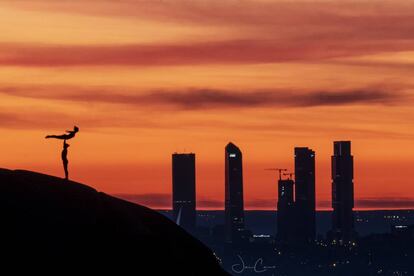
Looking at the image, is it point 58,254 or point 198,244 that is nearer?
point 58,254

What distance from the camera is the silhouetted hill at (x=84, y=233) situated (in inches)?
2037

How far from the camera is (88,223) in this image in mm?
53438

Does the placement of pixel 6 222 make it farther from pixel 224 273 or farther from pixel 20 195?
pixel 224 273

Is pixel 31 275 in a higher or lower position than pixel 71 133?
lower

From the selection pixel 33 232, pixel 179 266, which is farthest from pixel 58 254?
pixel 179 266

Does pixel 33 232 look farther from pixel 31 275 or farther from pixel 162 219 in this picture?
pixel 162 219

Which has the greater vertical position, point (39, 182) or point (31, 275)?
point (39, 182)

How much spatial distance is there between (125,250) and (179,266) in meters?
2.09

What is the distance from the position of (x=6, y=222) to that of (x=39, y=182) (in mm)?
3047

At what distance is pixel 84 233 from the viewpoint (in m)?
52.9

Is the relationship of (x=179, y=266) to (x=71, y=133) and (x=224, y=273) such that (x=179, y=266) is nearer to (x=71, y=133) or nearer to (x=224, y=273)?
(x=224, y=273)

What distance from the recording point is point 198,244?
5588 centimetres

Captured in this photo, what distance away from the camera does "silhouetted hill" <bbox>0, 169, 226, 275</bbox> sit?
51.8m

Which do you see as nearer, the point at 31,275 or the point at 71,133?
the point at 31,275
